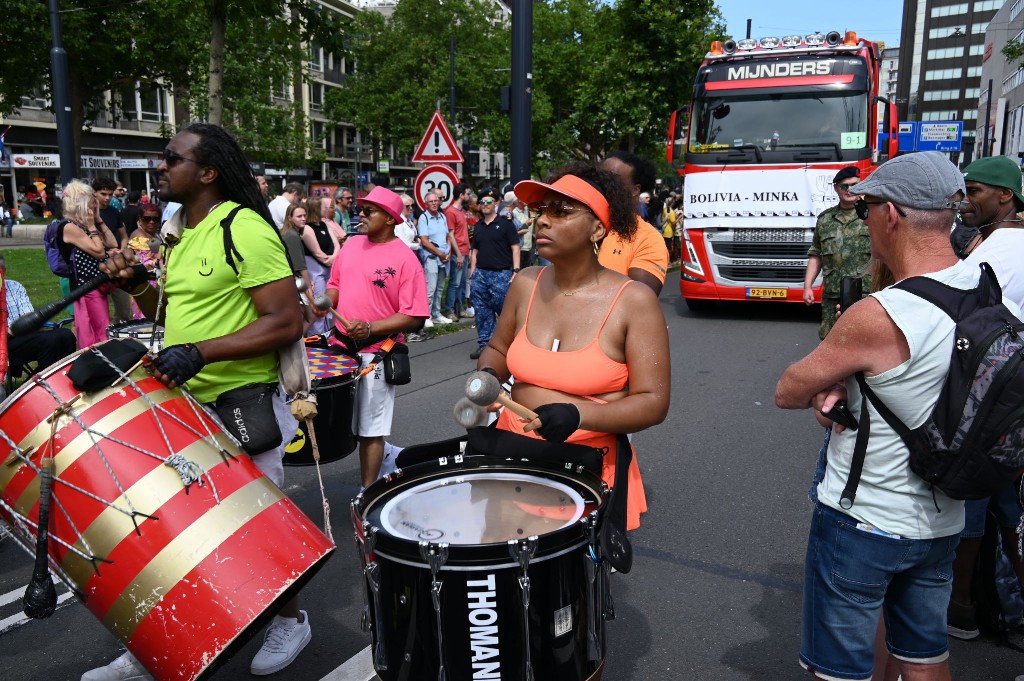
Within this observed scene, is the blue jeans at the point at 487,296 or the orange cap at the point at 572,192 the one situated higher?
the orange cap at the point at 572,192

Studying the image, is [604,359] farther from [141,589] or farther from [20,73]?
[20,73]

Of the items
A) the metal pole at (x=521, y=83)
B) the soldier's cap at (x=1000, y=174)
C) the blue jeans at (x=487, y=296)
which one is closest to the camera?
the soldier's cap at (x=1000, y=174)

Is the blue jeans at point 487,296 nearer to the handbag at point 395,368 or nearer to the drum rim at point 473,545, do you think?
the handbag at point 395,368

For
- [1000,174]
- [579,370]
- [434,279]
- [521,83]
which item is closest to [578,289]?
[579,370]

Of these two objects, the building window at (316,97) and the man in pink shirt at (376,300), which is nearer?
the man in pink shirt at (376,300)

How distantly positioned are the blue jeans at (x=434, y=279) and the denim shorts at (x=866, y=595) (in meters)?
8.72

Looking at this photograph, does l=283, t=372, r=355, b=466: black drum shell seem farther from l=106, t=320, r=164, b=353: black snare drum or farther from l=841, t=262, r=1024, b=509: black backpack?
l=841, t=262, r=1024, b=509: black backpack

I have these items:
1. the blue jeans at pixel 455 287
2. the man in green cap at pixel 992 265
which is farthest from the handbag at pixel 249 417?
the blue jeans at pixel 455 287

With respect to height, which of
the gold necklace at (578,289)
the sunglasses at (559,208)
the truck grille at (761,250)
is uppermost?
the sunglasses at (559,208)

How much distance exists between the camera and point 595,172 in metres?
2.75

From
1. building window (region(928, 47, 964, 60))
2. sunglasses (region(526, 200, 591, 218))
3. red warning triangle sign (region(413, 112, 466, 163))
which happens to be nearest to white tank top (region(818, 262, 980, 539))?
sunglasses (region(526, 200, 591, 218))

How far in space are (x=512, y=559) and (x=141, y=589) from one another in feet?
3.23

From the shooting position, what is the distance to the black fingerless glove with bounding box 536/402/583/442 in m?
2.19

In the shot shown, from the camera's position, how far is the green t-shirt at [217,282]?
276 centimetres
